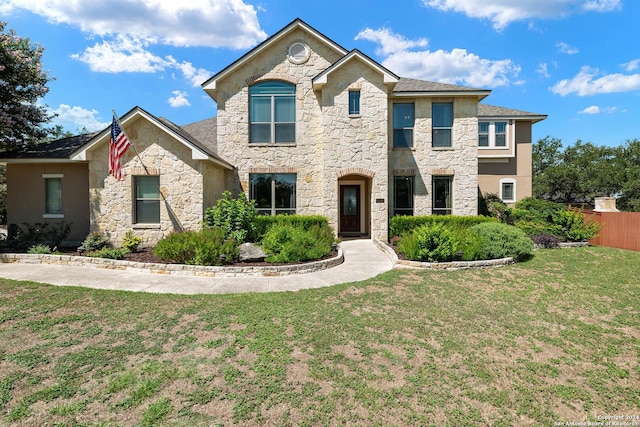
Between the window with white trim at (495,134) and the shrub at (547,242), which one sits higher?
the window with white trim at (495,134)

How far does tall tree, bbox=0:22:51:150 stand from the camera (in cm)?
1247

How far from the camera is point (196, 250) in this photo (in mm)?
8914

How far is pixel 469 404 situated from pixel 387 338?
150 cm

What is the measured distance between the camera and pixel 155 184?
465 inches

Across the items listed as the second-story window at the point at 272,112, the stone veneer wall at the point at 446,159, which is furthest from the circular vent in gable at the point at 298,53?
the stone veneer wall at the point at 446,159

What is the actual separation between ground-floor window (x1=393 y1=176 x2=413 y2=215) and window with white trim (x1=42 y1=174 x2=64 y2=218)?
14984mm

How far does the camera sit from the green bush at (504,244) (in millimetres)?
9648

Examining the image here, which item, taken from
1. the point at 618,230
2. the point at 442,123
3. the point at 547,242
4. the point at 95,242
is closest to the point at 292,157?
the point at 442,123

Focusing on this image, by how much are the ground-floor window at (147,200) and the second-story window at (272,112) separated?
4855 mm

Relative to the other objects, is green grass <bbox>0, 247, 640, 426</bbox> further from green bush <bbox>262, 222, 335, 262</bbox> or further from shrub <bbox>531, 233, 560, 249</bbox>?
shrub <bbox>531, 233, 560, 249</bbox>

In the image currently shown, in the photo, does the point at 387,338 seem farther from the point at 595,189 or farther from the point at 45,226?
the point at 595,189

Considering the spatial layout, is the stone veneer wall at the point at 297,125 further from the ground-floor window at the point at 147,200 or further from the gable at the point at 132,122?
the ground-floor window at the point at 147,200

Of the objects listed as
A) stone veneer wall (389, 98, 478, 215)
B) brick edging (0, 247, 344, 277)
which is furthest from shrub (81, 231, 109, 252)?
stone veneer wall (389, 98, 478, 215)

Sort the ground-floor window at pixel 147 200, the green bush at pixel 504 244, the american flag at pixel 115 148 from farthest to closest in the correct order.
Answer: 1. the ground-floor window at pixel 147 200
2. the american flag at pixel 115 148
3. the green bush at pixel 504 244
